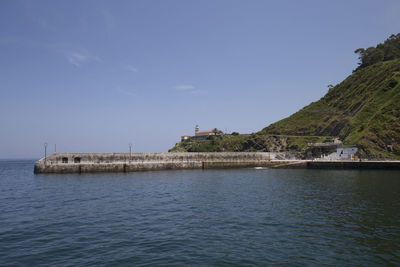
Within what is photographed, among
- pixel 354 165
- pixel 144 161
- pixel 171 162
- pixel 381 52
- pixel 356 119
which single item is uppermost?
pixel 381 52

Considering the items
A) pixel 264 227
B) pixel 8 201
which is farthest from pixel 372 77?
pixel 8 201

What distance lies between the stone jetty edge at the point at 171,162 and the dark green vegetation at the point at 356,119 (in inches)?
523

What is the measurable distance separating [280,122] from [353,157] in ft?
261

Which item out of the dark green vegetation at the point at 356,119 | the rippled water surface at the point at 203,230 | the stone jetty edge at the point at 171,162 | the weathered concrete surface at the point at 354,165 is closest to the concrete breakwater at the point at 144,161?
the stone jetty edge at the point at 171,162

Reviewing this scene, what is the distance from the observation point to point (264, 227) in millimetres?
20016

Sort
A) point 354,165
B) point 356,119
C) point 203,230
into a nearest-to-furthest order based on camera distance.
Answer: point 203,230, point 354,165, point 356,119

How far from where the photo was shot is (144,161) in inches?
3009

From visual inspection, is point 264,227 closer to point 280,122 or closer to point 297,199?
point 297,199

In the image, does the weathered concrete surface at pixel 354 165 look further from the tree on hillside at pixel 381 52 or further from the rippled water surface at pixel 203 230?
the tree on hillside at pixel 381 52

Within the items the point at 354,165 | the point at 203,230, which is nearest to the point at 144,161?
the point at 203,230

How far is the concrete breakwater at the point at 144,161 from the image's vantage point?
67875 millimetres

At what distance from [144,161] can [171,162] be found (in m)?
8.38

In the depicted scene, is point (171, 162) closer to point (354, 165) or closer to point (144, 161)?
point (144, 161)

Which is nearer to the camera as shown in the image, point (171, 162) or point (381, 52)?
point (171, 162)
